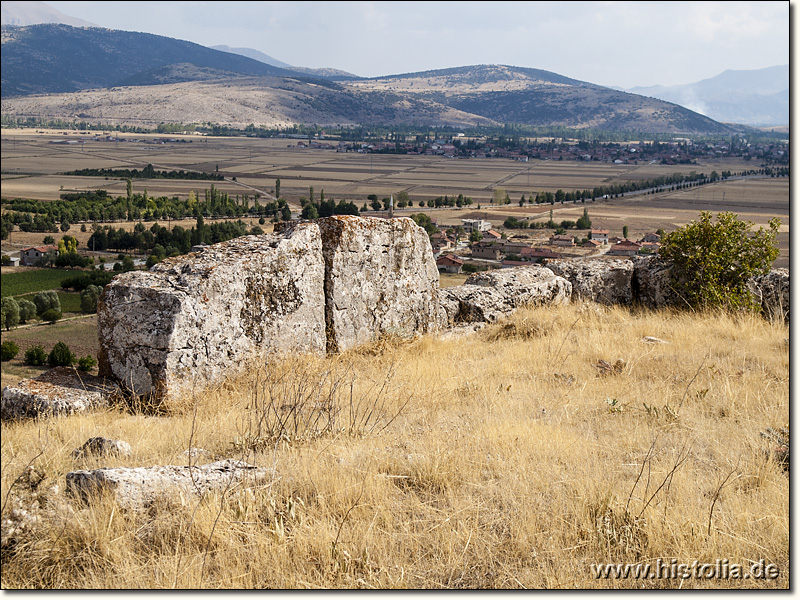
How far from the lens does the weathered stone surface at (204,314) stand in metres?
5.56

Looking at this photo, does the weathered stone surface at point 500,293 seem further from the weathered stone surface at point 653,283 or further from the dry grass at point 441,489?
the dry grass at point 441,489

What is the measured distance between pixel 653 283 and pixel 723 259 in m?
1.21

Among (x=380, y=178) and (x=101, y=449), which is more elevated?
(x=380, y=178)

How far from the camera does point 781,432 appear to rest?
172 inches

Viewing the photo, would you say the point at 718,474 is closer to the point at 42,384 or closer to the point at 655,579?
the point at 655,579

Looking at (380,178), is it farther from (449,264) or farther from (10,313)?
(10,313)

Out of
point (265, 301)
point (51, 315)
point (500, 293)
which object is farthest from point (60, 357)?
point (51, 315)

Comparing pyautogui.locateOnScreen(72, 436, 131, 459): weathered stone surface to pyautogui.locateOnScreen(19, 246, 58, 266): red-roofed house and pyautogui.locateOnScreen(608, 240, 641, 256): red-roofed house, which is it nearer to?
pyautogui.locateOnScreen(608, 240, 641, 256): red-roofed house

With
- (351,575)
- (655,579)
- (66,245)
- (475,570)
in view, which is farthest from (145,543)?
(66,245)

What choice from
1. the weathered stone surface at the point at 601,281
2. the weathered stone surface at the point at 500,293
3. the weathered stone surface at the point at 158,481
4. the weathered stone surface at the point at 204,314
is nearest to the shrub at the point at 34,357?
the weathered stone surface at the point at 204,314

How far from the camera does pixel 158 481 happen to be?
332 cm

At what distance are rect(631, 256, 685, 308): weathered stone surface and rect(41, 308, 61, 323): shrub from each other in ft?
54.0

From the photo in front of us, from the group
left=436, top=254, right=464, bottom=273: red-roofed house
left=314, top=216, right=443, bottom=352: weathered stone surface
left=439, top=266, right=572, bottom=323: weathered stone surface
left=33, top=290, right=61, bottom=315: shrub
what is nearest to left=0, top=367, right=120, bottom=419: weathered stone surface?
left=314, top=216, right=443, bottom=352: weathered stone surface

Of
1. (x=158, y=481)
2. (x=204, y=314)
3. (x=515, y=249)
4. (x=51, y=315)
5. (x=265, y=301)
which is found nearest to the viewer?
(x=158, y=481)
